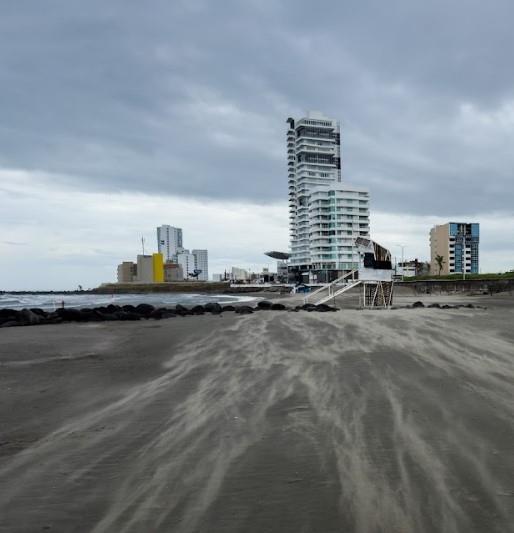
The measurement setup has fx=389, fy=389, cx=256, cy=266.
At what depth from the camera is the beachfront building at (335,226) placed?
14475 centimetres

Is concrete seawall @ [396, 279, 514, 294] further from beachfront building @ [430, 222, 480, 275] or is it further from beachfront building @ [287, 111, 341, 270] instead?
beachfront building @ [430, 222, 480, 275]

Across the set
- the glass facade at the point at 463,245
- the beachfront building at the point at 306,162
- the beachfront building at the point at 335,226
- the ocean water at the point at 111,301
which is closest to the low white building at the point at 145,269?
the beachfront building at the point at 306,162

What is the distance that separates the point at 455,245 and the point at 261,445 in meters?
186

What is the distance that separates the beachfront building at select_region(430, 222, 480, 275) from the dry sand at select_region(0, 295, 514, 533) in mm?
172602

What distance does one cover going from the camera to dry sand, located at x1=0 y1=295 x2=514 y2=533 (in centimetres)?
326

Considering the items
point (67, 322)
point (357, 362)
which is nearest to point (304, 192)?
point (67, 322)

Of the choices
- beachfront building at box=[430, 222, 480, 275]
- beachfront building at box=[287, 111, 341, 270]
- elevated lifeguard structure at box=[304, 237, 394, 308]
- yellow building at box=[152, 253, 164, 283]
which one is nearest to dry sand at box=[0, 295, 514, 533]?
elevated lifeguard structure at box=[304, 237, 394, 308]

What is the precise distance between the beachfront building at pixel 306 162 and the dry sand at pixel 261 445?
159682mm

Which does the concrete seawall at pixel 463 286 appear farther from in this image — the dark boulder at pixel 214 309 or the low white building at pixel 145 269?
the low white building at pixel 145 269

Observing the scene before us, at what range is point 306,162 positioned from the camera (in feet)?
576

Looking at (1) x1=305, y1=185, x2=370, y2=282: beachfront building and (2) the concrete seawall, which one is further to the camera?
(1) x1=305, y1=185, x2=370, y2=282: beachfront building

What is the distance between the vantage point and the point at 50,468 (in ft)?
13.5

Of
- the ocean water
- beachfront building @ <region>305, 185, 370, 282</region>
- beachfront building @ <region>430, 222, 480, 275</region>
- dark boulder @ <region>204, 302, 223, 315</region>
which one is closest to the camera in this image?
dark boulder @ <region>204, 302, 223, 315</region>

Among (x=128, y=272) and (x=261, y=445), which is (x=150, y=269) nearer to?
(x=128, y=272)
